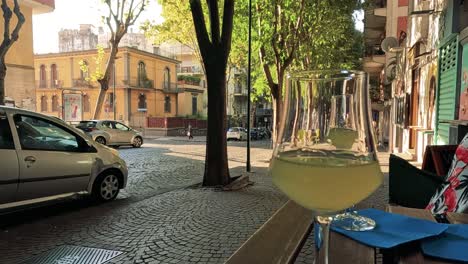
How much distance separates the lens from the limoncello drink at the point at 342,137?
3.44 ft

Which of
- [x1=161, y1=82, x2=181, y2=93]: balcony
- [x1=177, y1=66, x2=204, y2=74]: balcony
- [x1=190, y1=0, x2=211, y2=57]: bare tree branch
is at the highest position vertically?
[x1=177, y1=66, x2=204, y2=74]: balcony

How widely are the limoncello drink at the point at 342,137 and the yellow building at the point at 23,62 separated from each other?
22408 millimetres

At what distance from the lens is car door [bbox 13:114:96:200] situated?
17.3ft

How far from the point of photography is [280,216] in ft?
6.52

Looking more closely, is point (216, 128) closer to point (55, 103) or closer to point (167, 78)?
point (167, 78)

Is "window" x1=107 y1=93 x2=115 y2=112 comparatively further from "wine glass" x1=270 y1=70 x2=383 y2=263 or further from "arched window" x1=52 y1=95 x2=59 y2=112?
"wine glass" x1=270 y1=70 x2=383 y2=263

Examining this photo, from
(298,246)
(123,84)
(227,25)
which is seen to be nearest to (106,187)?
(227,25)

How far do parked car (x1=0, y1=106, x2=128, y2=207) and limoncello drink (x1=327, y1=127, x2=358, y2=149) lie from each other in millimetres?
5026

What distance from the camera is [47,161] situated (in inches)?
217

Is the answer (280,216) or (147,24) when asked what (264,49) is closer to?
(147,24)

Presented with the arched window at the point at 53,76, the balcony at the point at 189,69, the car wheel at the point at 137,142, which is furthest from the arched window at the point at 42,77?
the car wheel at the point at 137,142

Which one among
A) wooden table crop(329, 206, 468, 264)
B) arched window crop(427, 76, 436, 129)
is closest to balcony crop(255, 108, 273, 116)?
arched window crop(427, 76, 436, 129)

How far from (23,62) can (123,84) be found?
1772 centimetres

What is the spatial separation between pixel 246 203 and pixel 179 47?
170 feet
